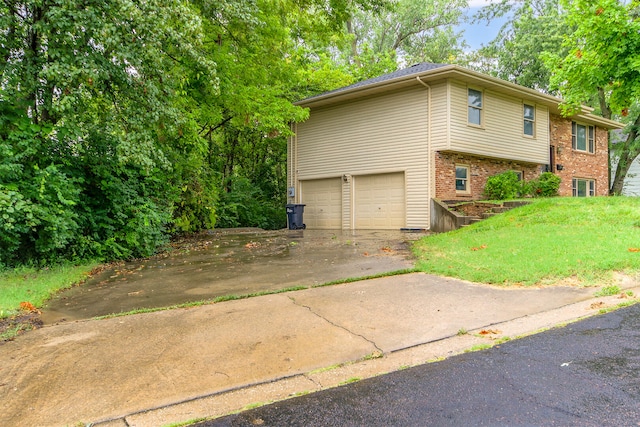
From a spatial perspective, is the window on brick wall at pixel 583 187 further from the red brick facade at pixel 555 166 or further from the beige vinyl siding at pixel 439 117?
the beige vinyl siding at pixel 439 117

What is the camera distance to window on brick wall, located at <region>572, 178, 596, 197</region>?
64.1 ft

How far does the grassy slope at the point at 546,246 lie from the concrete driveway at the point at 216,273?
915 millimetres

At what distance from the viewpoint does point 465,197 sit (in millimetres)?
14664

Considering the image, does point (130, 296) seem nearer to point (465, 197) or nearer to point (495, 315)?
point (495, 315)

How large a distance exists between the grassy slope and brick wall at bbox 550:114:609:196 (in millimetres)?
8260

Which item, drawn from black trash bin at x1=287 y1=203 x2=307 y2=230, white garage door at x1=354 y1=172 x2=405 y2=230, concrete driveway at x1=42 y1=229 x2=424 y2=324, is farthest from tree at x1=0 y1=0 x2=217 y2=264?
white garage door at x1=354 y1=172 x2=405 y2=230

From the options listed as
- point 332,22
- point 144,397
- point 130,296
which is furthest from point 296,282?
point 332,22

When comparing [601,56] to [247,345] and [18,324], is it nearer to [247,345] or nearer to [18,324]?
[247,345]

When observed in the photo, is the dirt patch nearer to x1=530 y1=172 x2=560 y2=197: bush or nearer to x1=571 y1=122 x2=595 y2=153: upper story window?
x1=530 y1=172 x2=560 y2=197: bush

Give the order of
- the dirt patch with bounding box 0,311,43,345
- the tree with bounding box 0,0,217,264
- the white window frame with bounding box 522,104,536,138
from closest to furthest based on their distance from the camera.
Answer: the dirt patch with bounding box 0,311,43,345 < the tree with bounding box 0,0,217,264 < the white window frame with bounding box 522,104,536,138

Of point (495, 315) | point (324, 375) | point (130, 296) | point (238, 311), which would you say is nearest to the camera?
point (324, 375)

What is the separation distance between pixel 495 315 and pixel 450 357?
1.23 m

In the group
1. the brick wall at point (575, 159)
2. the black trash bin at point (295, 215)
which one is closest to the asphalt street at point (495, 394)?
the black trash bin at point (295, 215)

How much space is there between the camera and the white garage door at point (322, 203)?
16500 millimetres
